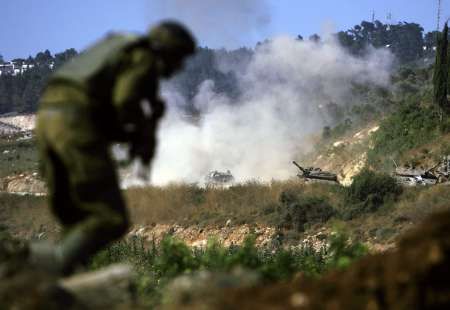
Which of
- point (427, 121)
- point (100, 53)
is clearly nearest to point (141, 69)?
point (100, 53)

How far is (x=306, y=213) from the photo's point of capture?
3228cm

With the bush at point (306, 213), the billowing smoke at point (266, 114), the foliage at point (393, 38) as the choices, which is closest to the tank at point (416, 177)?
the bush at point (306, 213)

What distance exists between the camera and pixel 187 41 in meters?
5.51

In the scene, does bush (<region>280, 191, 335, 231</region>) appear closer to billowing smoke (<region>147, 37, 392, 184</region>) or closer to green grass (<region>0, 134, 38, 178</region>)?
billowing smoke (<region>147, 37, 392, 184</region>)

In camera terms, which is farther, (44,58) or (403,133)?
(44,58)

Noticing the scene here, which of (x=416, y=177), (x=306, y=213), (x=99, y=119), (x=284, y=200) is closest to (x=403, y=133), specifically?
(x=416, y=177)

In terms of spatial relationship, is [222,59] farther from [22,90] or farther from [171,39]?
[171,39]

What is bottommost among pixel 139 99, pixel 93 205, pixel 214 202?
pixel 214 202

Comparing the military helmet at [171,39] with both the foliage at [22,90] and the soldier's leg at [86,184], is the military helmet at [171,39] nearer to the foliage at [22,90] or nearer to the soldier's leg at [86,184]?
the soldier's leg at [86,184]

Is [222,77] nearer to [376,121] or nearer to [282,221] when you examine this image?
[376,121]

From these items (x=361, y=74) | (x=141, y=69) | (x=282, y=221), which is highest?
(x=361, y=74)

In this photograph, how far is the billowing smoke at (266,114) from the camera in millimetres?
56469

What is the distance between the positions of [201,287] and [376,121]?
52.7 m

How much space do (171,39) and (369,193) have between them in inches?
1095
